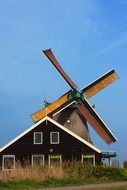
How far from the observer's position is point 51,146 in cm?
4419

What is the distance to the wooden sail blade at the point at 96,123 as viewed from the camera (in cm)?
4734

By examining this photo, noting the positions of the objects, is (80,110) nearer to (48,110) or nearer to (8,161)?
(48,110)

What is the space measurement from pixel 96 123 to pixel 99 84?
492cm

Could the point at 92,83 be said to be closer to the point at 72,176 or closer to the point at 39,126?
the point at 39,126

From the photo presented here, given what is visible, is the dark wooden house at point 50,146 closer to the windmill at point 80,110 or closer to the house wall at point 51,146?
the house wall at point 51,146

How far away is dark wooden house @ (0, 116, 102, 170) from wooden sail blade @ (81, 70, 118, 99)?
20.8 feet

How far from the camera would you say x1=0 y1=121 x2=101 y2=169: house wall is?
43.4 m

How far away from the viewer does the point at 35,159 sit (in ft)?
143

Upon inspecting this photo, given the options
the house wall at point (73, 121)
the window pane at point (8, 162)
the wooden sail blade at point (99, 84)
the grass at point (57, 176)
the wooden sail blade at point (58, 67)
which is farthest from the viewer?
the wooden sail blade at point (99, 84)

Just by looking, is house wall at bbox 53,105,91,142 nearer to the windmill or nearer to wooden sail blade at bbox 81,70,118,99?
the windmill

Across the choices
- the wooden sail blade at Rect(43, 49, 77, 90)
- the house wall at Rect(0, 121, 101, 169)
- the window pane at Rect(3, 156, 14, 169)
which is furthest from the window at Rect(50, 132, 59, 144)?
the wooden sail blade at Rect(43, 49, 77, 90)

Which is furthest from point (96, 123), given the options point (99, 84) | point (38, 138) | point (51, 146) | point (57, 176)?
point (57, 176)

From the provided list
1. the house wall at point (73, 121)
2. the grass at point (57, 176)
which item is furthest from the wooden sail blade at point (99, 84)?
the grass at point (57, 176)

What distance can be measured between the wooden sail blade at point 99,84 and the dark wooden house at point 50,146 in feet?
20.8
